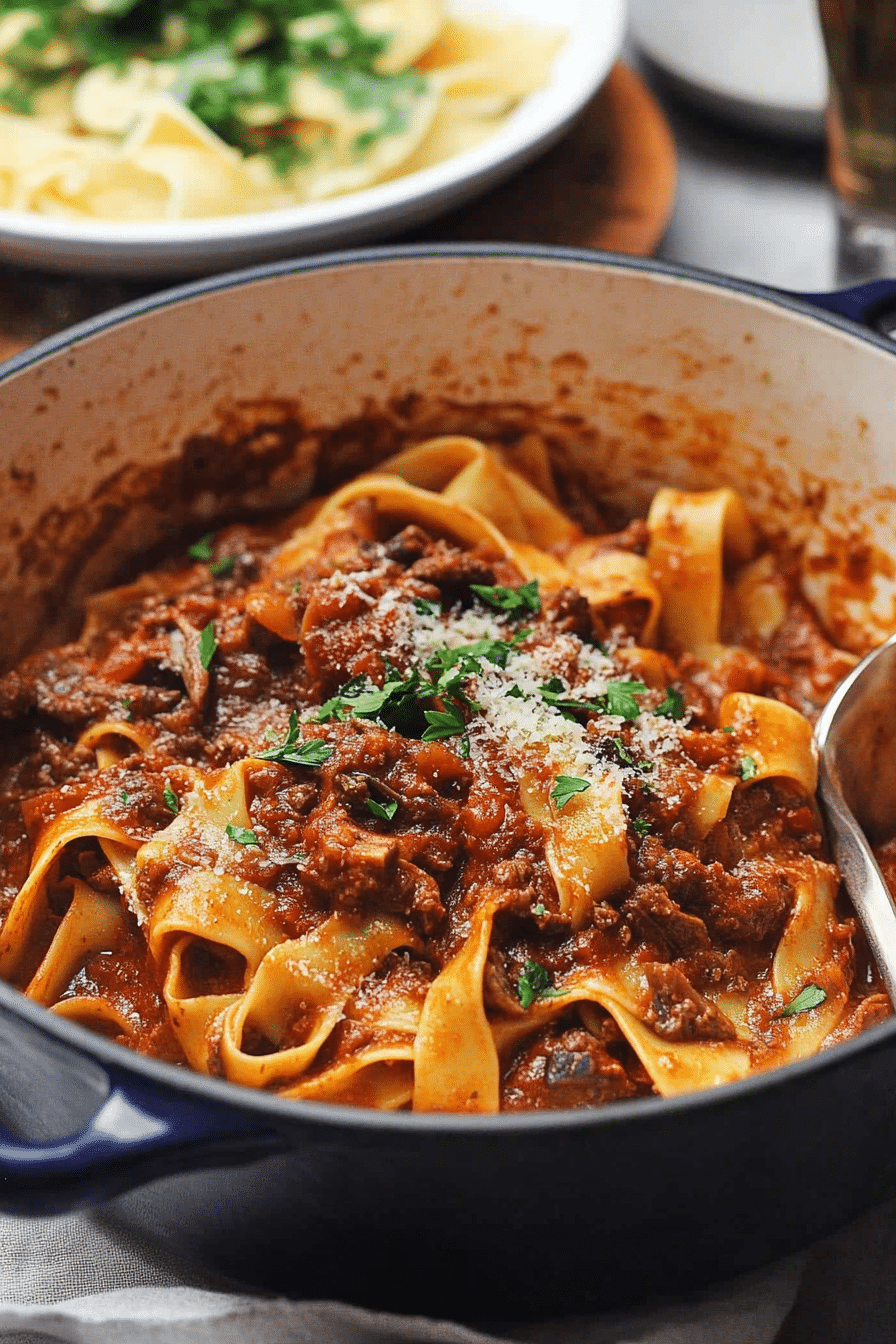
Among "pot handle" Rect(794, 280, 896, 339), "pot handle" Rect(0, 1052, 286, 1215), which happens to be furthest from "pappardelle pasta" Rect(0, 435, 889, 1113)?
"pot handle" Rect(794, 280, 896, 339)

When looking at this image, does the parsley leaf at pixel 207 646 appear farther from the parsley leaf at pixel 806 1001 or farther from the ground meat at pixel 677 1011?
the parsley leaf at pixel 806 1001

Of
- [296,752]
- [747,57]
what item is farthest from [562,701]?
[747,57]

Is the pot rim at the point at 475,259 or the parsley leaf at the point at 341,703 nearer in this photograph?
the parsley leaf at the point at 341,703

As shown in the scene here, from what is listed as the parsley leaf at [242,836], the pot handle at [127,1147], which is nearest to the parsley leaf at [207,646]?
the parsley leaf at [242,836]

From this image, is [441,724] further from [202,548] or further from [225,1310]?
[225,1310]

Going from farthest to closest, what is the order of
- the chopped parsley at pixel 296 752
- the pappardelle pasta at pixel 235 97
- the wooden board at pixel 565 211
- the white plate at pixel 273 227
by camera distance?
the pappardelle pasta at pixel 235 97
the wooden board at pixel 565 211
the white plate at pixel 273 227
the chopped parsley at pixel 296 752
